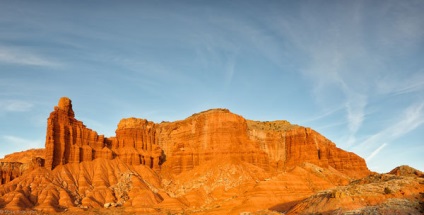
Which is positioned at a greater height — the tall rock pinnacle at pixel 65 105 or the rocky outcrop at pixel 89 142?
the tall rock pinnacle at pixel 65 105

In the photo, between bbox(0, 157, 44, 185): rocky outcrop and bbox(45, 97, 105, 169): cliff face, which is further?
bbox(45, 97, 105, 169): cliff face

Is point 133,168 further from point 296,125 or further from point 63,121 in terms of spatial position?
point 296,125

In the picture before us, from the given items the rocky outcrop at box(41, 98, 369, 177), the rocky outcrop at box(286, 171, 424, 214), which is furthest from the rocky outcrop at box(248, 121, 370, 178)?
the rocky outcrop at box(286, 171, 424, 214)

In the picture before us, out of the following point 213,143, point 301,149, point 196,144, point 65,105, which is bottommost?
point 301,149

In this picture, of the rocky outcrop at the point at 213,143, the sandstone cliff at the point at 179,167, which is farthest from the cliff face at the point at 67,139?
the rocky outcrop at the point at 213,143

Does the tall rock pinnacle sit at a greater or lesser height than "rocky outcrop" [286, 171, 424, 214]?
greater

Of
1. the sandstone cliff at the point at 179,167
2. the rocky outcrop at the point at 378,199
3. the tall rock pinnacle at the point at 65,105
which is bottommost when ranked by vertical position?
the rocky outcrop at the point at 378,199

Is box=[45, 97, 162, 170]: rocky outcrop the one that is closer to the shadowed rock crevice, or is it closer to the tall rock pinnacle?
the tall rock pinnacle

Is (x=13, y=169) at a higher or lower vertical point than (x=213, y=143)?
lower

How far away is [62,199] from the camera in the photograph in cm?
10988

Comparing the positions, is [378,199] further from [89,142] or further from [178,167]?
[89,142]

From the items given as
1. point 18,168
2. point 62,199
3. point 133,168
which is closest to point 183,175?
point 133,168

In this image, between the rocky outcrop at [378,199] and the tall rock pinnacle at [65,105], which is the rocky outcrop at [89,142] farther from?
the rocky outcrop at [378,199]

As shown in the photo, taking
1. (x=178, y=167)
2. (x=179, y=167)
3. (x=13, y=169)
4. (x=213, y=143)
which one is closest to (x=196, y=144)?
(x=213, y=143)
